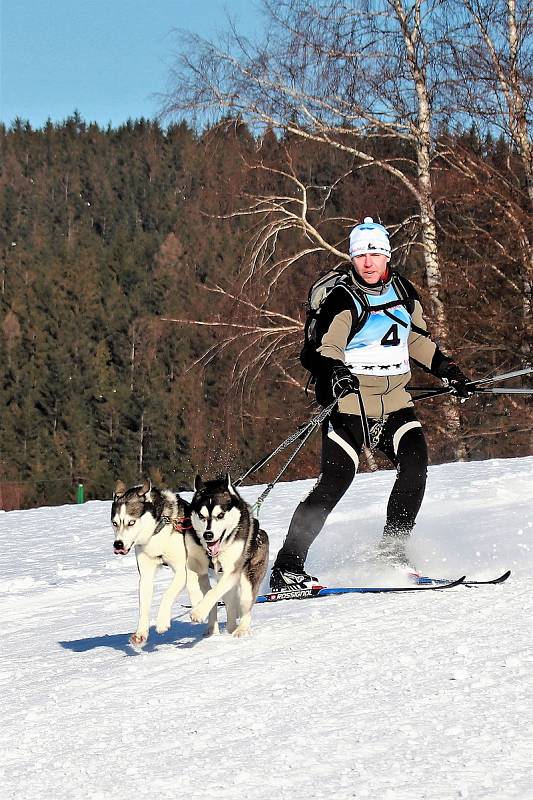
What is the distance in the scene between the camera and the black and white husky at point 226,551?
4.98m

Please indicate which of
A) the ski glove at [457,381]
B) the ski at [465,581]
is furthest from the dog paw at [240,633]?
the ski glove at [457,381]

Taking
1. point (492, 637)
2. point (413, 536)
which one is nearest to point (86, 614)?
point (413, 536)

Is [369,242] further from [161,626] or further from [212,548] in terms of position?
[161,626]

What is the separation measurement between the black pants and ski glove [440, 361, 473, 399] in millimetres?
279

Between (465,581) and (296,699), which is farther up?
(296,699)

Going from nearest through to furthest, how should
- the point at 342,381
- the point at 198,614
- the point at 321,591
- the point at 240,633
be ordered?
the point at 198,614 < the point at 240,633 < the point at 342,381 < the point at 321,591

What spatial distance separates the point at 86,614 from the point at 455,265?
1085cm

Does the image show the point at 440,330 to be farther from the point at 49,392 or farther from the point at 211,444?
the point at 49,392

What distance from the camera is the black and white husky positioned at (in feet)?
16.4

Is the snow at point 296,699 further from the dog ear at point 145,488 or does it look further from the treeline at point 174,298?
the treeline at point 174,298

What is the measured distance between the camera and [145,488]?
5.29 m

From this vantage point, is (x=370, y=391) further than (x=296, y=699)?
Yes

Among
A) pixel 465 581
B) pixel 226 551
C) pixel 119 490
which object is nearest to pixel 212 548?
pixel 226 551

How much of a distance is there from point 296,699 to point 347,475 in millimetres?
2172
